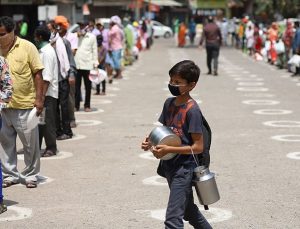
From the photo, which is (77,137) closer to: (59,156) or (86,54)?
(59,156)

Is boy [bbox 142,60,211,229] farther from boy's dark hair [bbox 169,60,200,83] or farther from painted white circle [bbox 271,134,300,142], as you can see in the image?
painted white circle [bbox 271,134,300,142]

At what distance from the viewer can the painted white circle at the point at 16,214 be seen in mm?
6230

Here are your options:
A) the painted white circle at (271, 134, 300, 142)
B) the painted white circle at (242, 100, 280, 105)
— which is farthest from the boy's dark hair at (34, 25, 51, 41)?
the painted white circle at (242, 100, 280, 105)

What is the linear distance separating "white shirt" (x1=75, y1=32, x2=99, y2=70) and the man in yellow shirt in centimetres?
536

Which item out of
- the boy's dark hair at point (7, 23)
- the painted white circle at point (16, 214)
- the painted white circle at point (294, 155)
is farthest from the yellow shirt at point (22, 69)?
the painted white circle at point (294, 155)

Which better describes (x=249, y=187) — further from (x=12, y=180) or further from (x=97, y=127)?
(x=97, y=127)

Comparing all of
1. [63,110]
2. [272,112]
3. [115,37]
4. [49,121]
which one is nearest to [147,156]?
[49,121]

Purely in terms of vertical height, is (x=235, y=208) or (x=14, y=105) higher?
(x=14, y=105)

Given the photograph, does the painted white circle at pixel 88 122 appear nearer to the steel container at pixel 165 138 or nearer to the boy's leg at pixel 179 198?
the boy's leg at pixel 179 198

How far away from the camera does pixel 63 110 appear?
1020 cm

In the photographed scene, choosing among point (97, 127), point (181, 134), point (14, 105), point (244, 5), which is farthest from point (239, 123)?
point (244, 5)

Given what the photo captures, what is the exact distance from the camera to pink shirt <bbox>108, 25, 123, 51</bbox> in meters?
18.7

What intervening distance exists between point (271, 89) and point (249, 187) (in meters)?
10.9

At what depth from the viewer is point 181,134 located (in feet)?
16.1
